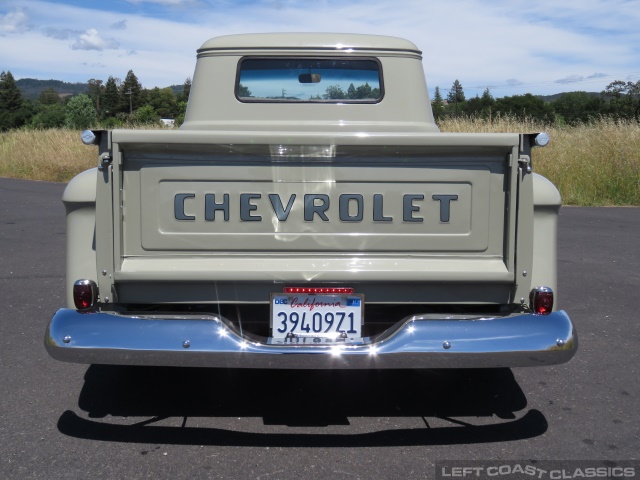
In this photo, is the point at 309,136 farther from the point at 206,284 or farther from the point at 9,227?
the point at 9,227

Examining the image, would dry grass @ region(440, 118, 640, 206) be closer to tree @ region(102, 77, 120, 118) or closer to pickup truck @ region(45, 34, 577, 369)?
pickup truck @ region(45, 34, 577, 369)

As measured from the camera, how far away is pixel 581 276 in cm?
709

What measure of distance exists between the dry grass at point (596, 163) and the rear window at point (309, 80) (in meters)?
10.3

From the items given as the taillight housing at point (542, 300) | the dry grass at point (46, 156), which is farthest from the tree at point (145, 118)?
the taillight housing at point (542, 300)

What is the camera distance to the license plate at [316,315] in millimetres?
3312

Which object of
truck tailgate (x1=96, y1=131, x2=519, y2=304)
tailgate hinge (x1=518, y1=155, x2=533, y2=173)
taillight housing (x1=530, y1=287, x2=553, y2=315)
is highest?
tailgate hinge (x1=518, y1=155, x2=533, y2=173)

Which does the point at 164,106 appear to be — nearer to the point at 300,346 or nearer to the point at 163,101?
the point at 163,101

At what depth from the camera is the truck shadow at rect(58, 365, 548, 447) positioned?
11.2ft

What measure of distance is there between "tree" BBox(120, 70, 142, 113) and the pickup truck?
9191 centimetres

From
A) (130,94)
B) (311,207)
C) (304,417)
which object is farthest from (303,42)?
(130,94)

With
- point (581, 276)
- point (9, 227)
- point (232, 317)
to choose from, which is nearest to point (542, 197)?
point (232, 317)

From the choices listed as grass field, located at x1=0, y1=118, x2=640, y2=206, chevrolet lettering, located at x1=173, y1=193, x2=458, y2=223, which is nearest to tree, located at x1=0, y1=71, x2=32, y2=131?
grass field, located at x1=0, y1=118, x2=640, y2=206

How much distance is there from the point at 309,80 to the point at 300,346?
2.26m

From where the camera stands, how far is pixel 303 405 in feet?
12.5
